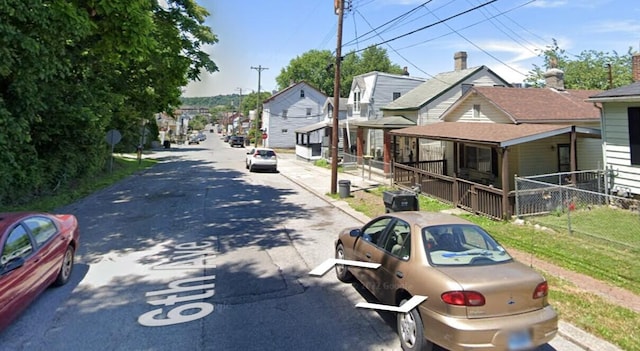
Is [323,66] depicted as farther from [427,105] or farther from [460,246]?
[460,246]

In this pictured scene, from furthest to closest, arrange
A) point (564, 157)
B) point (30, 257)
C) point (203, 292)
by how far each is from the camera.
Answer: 1. point (564, 157)
2. point (203, 292)
3. point (30, 257)

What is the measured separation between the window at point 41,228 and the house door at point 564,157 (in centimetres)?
1751

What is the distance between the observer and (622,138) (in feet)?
41.8

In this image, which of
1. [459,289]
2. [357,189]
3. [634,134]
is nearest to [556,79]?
[634,134]

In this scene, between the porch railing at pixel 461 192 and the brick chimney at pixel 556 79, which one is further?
the brick chimney at pixel 556 79

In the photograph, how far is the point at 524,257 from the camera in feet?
27.1

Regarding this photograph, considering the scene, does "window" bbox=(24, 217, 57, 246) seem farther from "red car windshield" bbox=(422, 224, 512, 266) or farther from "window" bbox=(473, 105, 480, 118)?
"window" bbox=(473, 105, 480, 118)

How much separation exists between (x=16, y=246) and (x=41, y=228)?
981 millimetres

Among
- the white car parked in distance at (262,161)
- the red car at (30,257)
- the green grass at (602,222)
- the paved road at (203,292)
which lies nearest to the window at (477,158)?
the green grass at (602,222)

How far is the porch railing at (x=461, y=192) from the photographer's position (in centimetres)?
1201

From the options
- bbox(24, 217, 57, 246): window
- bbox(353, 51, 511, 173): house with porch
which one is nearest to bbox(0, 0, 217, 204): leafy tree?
bbox(24, 217, 57, 246): window

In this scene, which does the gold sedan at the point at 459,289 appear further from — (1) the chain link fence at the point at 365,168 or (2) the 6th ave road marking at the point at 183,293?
(1) the chain link fence at the point at 365,168

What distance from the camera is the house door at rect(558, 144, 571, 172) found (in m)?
16.3

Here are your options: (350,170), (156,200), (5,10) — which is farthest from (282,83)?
(5,10)
